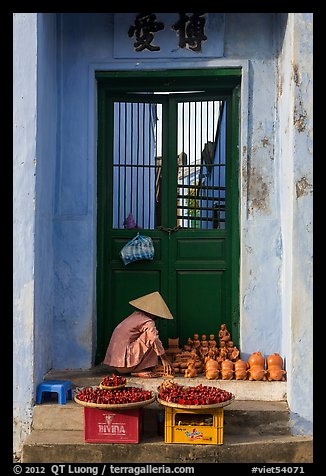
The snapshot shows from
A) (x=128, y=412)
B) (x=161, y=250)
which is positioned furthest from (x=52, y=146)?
(x=128, y=412)

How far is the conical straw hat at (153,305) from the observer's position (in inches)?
283

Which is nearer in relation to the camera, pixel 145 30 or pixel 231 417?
pixel 231 417

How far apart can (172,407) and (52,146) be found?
3123 mm

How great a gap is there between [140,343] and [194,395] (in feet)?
3.93

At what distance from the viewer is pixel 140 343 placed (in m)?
7.10

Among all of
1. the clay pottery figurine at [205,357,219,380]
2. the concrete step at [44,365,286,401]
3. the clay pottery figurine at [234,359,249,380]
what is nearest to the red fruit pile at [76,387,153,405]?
the concrete step at [44,365,286,401]

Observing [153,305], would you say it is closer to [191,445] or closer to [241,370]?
[241,370]

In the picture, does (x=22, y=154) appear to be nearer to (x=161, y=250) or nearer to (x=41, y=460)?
(x=161, y=250)

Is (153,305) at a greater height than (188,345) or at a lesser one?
greater

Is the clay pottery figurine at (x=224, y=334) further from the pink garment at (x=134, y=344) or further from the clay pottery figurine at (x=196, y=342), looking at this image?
the pink garment at (x=134, y=344)

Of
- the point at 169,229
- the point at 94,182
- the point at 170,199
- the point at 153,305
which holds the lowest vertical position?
the point at 153,305

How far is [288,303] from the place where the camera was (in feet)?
22.0

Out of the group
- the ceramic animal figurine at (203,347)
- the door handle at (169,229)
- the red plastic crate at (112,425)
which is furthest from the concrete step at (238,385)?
the door handle at (169,229)

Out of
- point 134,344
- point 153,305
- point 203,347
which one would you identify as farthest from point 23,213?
point 203,347
